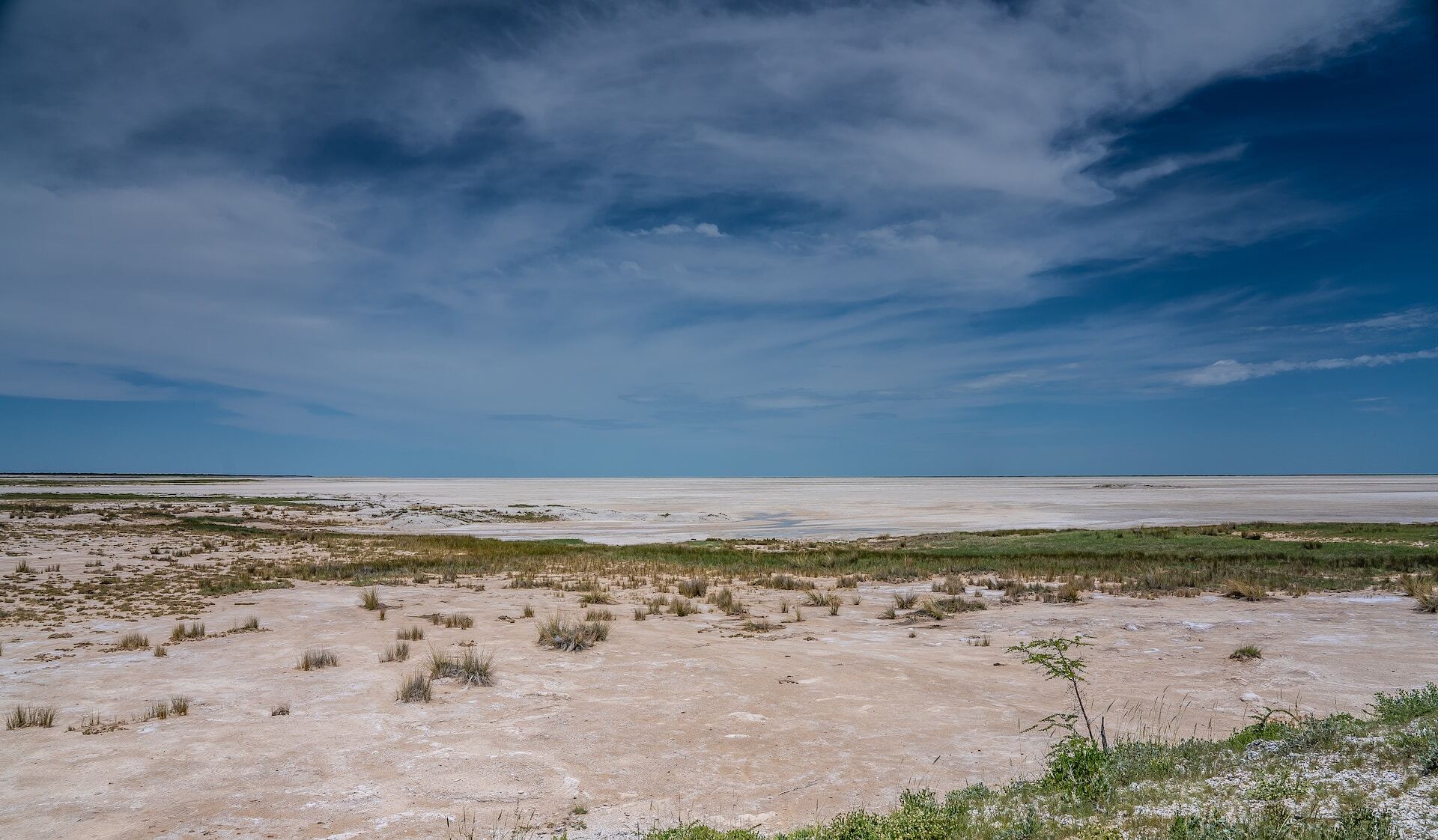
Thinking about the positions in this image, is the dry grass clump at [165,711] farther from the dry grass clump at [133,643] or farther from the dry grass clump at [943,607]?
the dry grass clump at [943,607]

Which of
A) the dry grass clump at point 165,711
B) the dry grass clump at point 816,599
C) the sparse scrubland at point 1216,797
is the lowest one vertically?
the dry grass clump at point 816,599

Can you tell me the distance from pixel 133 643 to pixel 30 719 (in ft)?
17.5

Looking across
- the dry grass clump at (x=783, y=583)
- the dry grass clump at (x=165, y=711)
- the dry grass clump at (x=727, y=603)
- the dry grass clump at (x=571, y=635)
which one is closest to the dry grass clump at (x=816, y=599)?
the dry grass clump at (x=783, y=583)

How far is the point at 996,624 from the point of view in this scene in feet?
57.5

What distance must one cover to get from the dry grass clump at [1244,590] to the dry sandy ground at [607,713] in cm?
158

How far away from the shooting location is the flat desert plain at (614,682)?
302 inches

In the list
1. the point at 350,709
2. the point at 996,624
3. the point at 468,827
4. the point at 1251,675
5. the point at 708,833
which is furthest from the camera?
the point at 996,624

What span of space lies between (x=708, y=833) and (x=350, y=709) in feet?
22.5

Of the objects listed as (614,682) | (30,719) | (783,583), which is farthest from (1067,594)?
(30,719)

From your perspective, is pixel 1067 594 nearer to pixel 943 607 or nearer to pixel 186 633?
pixel 943 607

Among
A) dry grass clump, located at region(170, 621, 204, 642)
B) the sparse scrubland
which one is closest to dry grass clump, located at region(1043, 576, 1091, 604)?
the sparse scrubland

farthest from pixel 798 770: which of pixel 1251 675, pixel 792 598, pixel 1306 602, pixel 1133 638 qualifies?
pixel 1306 602

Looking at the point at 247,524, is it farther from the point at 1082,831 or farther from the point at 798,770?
the point at 1082,831

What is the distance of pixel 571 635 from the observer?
1483cm
